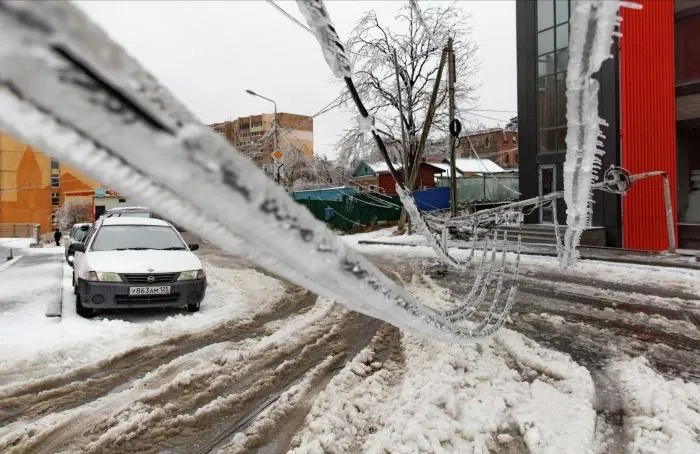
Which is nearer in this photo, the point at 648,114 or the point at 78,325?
the point at 78,325

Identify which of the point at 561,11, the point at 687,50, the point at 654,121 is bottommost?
the point at 654,121

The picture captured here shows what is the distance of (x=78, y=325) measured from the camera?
6438 mm

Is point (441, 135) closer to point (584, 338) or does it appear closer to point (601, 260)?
point (601, 260)

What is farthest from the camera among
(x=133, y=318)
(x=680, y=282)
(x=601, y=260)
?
(x=601, y=260)

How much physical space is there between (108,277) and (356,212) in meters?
21.6

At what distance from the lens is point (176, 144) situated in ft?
2.95

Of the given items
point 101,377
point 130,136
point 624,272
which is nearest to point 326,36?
point 130,136

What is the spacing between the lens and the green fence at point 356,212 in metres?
27.9

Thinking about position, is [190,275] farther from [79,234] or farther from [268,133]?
[79,234]

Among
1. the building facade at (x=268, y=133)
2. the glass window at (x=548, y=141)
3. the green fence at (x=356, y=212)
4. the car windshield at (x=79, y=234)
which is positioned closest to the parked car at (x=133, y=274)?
the building facade at (x=268, y=133)

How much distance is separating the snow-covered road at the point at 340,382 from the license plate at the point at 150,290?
0.39m

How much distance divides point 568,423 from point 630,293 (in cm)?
628

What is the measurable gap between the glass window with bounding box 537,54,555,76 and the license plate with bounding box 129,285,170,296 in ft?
58.3

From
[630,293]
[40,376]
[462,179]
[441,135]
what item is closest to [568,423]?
[40,376]
